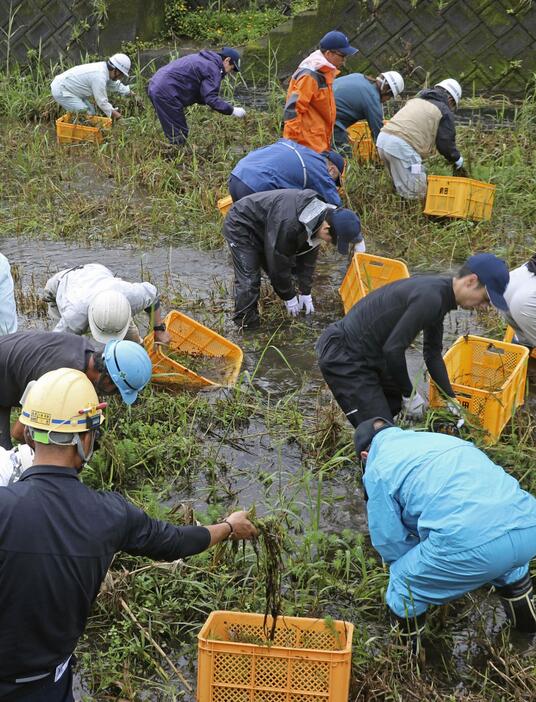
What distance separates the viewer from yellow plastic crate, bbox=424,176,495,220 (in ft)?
25.3

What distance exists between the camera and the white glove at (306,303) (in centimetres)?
680

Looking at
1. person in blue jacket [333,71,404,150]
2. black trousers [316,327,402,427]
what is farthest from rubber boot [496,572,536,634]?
person in blue jacket [333,71,404,150]

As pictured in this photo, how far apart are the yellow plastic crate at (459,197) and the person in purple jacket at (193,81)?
8.65 feet

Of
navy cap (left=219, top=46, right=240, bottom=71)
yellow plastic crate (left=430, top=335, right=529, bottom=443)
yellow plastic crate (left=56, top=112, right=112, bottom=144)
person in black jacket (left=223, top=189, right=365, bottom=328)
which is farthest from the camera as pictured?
yellow plastic crate (left=56, top=112, right=112, bottom=144)

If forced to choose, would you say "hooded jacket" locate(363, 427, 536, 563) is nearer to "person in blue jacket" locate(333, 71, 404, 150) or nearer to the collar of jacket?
the collar of jacket

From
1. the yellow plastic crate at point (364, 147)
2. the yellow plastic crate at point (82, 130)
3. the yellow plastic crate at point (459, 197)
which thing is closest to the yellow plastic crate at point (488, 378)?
the yellow plastic crate at point (459, 197)

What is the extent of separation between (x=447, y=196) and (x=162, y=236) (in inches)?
104

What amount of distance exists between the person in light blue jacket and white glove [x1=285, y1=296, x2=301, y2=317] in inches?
89.3

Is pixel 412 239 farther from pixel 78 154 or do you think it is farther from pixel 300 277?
pixel 78 154

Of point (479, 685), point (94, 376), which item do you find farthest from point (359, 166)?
point (479, 685)

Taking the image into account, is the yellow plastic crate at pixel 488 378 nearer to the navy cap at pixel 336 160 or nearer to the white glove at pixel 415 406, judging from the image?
the white glove at pixel 415 406

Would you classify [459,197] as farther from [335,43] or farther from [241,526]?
[241,526]

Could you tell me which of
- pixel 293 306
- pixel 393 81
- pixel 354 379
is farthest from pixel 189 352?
pixel 393 81

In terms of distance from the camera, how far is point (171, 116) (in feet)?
30.9
